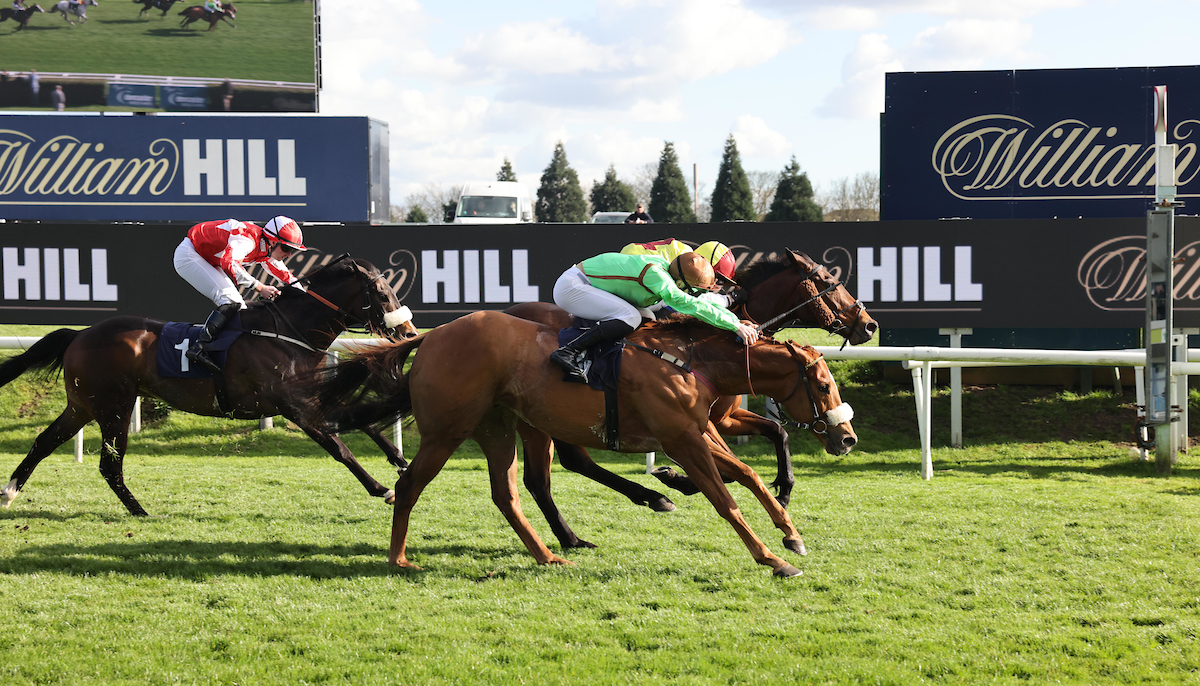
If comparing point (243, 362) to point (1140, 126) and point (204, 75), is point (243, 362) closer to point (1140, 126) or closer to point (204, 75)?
point (1140, 126)

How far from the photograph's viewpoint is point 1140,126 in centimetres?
979

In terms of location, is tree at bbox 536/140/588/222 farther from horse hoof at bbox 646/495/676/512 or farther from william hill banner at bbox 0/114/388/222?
horse hoof at bbox 646/495/676/512

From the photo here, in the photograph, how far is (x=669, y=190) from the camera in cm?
3812

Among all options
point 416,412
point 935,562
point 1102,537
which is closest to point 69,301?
point 416,412

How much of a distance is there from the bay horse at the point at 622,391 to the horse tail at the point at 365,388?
1.06 ft

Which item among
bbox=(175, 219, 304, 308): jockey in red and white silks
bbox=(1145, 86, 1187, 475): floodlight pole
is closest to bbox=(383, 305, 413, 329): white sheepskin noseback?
bbox=(175, 219, 304, 308): jockey in red and white silks

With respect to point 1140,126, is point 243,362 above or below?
below

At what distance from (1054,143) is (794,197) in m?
21.6

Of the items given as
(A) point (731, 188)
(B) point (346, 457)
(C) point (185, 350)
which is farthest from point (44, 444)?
(A) point (731, 188)

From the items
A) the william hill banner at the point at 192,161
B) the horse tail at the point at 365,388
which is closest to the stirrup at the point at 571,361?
the horse tail at the point at 365,388

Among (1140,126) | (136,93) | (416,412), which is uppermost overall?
(136,93)

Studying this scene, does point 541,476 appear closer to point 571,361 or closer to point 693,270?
point 571,361

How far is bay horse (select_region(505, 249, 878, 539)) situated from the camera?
5043 millimetres

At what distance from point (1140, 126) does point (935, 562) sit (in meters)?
7.25
